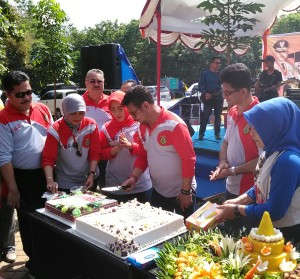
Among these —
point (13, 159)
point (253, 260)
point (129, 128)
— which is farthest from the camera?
point (129, 128)

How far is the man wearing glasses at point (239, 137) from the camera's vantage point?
7.71 ft

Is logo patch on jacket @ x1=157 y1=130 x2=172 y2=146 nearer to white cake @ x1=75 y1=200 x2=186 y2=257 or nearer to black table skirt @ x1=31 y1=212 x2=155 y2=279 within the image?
white cake @ x1=75 y1=200 x2=186 y2=257

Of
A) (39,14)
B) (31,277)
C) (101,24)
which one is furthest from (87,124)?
(101,24)

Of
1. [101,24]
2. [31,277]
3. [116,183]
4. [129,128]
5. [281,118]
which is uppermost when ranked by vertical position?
[101,24]

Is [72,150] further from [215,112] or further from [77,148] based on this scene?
[215,112]

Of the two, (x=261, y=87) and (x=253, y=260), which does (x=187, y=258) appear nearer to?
(x=253, y=260)

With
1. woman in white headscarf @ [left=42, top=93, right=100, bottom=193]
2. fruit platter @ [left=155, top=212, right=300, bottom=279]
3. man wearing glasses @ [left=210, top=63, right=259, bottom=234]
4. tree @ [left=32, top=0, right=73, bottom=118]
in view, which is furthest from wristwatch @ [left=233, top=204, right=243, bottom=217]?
tree @ [left=32, top=0, right=73, bottom=118]

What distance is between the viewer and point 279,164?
5.26 feet

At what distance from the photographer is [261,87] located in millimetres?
6645

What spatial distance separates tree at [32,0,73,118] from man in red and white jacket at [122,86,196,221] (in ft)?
22.9

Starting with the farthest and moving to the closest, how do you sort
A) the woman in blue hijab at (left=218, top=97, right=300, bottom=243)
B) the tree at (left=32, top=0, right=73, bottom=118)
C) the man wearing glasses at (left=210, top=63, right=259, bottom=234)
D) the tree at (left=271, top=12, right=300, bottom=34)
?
the tree at (left=271, top=12, right=300, bottom=34)
the tree at (left=32, top=0, right=73, bottom=118)
the man wearing glasses at (left=210, top=63, right=259, bottom=234)
the woman in blue hijab at (left=218, top=97, right=300, bottom=243)

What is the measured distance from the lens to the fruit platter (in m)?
1.32

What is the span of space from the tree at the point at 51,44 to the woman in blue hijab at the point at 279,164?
7855 mm

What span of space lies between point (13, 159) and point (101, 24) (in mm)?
42808
